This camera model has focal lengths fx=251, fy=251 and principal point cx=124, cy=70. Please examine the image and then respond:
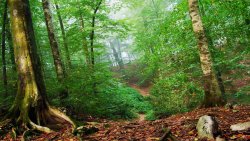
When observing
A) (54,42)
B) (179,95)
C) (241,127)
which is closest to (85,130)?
(241,127)

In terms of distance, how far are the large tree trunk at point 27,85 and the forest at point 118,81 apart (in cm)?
3

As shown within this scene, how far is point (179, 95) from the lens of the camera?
1135 centimetres

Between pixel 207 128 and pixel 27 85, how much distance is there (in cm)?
484

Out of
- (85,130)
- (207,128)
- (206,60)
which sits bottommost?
(207,128)

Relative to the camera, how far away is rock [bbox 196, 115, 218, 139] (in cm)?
433

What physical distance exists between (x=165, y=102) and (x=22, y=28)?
7300 mm

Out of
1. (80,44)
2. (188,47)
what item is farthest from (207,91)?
(80,44)

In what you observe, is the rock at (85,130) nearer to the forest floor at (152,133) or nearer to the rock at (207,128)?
the forest floor at (152,133)

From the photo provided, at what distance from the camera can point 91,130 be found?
19.6 feet

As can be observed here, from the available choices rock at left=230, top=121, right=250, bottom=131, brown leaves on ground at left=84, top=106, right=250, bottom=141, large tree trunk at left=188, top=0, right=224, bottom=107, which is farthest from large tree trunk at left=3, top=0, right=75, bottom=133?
large tree trunk at left=188, top=0, right=224, bottom=107

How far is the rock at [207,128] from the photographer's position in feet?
14.2

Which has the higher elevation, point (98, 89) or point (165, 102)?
point (98, 89)

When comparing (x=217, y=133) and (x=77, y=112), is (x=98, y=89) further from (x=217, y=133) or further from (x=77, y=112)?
(x=217, y=133)

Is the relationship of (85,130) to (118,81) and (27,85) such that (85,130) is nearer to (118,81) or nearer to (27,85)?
(27,85)
